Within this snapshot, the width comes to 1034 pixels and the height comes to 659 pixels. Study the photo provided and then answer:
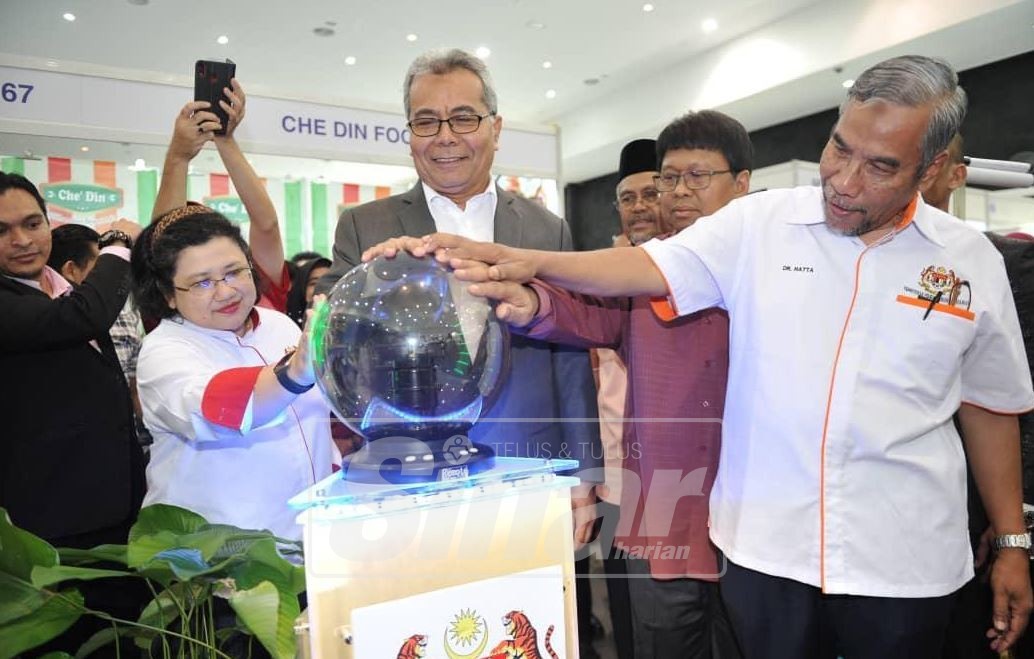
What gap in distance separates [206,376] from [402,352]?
620mm

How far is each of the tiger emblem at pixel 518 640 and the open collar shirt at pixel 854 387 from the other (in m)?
0.57

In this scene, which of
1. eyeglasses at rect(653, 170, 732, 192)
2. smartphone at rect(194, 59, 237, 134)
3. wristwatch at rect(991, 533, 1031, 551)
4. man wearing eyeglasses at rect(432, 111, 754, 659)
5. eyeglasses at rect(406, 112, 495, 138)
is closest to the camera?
wristwatch at rect(991, 533, 1031, 551)

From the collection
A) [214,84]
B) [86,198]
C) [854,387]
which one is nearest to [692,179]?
[854,387]

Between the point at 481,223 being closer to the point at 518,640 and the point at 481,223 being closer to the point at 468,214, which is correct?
the point at 468,214

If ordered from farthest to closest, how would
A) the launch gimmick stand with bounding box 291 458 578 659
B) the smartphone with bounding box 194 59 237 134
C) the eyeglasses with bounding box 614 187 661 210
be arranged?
the eyeglasses with bounding box 614 187 661 210, the smartphone with bounding box 194 59 237 134, the launch gimmick stand with bounding box 291 458 578 659

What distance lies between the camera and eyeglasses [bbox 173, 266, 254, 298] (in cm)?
169

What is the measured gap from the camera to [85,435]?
213 cm

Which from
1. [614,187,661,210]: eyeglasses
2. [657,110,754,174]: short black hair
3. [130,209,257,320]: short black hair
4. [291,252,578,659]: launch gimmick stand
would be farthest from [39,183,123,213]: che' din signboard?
[291,252,578,659]: launch gimmick stand

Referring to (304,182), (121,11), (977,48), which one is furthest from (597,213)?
(121,11)

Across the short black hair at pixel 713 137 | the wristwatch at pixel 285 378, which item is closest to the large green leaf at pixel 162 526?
the wristwatch at pixel 285 378

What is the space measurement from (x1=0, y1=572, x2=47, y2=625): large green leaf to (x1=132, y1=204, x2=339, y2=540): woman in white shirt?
0.42 meters

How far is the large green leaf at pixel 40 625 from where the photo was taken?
3.89 feet

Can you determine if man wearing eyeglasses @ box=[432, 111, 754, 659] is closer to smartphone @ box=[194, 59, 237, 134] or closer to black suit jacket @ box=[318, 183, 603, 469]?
black suit jacket @ box=[318, 183, 603, 469]

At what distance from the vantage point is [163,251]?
1.68m
